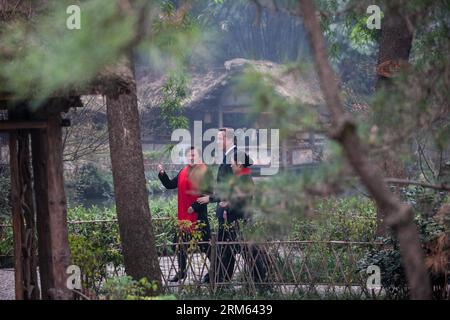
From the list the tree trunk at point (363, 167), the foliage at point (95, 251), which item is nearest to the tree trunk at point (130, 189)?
the foliage at point (95, 251)

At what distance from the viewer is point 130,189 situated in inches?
309

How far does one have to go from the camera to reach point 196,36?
5742 mm

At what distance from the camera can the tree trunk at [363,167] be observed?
3832mm

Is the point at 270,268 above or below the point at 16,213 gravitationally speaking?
below

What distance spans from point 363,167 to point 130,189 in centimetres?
436

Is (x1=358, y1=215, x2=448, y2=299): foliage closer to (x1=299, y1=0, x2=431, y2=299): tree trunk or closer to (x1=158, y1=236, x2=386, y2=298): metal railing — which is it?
(x1=158, y1=236, x2=386, y2=298): metal railing

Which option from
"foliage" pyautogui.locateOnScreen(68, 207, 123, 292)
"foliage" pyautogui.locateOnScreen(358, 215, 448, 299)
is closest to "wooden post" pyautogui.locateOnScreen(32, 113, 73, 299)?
"foliage" pyautogui.locateOnScreen(68, 207, 123, 292)

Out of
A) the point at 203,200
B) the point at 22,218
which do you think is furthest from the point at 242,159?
the point at 22,218

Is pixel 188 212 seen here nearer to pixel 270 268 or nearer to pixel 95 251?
pixel 270 268

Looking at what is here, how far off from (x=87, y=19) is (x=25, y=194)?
2.16 metres

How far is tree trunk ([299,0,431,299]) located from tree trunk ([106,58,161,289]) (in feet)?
A: 12.9

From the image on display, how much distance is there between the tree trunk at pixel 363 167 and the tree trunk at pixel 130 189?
3922mm
